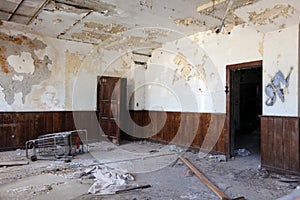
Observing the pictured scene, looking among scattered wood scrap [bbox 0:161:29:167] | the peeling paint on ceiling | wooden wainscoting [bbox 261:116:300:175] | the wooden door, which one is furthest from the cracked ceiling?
scattered wood scrap [bbox 0:161:29:167]

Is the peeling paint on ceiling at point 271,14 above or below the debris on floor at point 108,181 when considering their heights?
above

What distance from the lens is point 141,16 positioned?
511 centimetres

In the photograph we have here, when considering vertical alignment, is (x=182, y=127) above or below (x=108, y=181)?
above

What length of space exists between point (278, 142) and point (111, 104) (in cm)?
453

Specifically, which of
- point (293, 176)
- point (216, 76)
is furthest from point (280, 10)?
point (293, 176)

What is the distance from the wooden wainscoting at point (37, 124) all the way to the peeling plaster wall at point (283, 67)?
476 centimetres

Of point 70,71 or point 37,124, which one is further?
point 70,71

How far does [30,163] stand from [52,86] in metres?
2.48

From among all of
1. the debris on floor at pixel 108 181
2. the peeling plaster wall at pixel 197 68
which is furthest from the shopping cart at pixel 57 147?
the peeling plaster wall at pixel 197 68

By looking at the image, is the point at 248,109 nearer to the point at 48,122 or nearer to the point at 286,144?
the point at 286,144

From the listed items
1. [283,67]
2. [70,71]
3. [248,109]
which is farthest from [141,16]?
[248,109]

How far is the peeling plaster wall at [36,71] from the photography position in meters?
5.98

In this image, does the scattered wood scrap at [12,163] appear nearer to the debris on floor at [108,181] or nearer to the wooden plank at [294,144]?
the debris on floor at [108,181]

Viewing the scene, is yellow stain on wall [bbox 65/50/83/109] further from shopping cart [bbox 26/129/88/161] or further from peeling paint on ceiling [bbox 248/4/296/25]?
peeling paint on ceiling [bbox 248/4/296/25]
